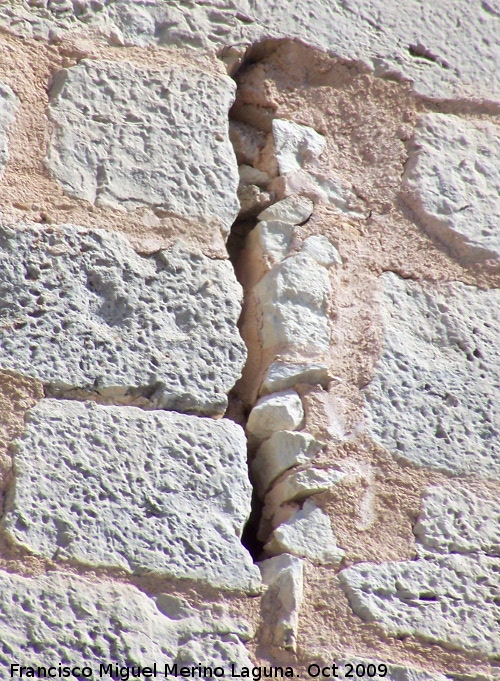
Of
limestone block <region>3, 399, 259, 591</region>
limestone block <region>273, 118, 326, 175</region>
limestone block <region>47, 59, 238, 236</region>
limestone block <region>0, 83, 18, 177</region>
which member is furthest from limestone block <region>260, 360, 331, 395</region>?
limestone block <region>0, 83, 18, 177</region>

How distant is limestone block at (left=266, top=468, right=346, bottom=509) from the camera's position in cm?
176

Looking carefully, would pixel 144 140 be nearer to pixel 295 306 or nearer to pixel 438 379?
pixel 295 306

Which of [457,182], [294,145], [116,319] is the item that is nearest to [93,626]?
[116,319]

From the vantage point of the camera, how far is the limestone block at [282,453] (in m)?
1.79

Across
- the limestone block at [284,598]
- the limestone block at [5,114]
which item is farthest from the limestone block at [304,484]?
the limestone block at [5,114]

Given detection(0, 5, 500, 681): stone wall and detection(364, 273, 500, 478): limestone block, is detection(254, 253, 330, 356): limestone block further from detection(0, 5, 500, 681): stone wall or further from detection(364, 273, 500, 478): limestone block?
detection(364, 273, 500, 478): limestone block

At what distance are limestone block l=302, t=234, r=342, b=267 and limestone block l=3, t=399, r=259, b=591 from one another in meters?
0.38

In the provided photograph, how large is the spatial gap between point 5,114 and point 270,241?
49 cm

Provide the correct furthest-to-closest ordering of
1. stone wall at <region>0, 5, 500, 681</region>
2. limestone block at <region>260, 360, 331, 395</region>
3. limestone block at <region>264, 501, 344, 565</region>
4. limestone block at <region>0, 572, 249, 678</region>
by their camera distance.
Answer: limestone block at <region>260, 360, 331, 395</region>, limestone block at <region>264, 501, 344, 565</region>, stone wall at <region>0, 5, 500, 681</region>, limestone block at <region>0, 572, 249, 678</region>

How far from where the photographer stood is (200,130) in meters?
1.93

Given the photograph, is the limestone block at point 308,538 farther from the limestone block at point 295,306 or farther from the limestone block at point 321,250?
the limestone block at point 321,250

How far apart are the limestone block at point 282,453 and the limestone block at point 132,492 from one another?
0.27ft

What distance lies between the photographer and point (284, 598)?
1.66 meters

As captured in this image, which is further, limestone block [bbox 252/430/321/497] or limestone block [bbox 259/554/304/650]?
limestone block [bbox 252/430/321/497]
